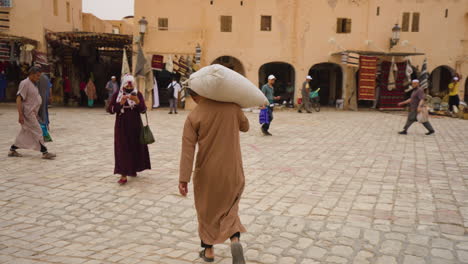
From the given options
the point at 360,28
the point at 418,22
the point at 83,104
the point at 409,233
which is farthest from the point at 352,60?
the point at 409,233

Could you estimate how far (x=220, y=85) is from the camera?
310 centimetres

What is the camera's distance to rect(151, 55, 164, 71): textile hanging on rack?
19.9m

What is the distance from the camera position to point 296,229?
418cm

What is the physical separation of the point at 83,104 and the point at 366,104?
17420mm

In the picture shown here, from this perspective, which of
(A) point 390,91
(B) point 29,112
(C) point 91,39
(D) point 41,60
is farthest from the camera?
(A) point 390,91

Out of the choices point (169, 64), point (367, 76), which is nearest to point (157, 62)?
point (169, 64)

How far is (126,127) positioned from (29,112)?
2683 mm

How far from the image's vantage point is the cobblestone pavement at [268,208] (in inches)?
143

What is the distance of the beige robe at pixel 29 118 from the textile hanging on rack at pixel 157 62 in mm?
12887

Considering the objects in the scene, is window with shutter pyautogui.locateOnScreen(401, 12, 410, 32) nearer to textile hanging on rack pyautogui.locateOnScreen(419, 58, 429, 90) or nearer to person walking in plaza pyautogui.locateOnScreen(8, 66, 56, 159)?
textile hanging on rack pyautogui.locateOnScreen(419, 58, 429, 90)

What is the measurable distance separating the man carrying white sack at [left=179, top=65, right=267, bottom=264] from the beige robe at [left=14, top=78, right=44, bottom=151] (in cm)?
516

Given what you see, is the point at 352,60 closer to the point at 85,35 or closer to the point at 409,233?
the point at 85,35

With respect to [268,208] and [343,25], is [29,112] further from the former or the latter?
[343,25]

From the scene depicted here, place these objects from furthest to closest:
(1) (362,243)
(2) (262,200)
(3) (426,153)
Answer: (3) (426,153)
(2) (262,200)
(1) (362,243)
